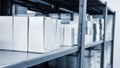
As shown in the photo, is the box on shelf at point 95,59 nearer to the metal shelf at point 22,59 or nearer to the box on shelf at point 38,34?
the metal shelf at point 22,59

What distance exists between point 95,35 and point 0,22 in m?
1.04

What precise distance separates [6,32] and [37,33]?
123 mm

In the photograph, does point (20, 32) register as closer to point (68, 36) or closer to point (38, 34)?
point (38, 34)

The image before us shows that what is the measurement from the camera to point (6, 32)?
26.9 inches

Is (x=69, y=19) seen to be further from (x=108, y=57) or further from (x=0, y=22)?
(x=108, y=57)

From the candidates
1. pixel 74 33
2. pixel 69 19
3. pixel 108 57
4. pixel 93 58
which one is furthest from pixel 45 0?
pixel 108 57

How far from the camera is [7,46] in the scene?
2.27 ft

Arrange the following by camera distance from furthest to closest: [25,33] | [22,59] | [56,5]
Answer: [56,5], [25,33], [22,59]

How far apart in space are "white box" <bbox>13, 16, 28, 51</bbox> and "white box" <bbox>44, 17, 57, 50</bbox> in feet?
0.25

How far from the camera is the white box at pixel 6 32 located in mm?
675

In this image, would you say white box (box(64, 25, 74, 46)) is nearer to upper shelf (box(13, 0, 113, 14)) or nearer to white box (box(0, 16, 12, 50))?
white box (box(0, 16, 12, 50))

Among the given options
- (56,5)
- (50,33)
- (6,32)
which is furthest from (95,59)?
(6,32)

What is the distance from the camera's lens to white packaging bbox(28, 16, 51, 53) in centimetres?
66

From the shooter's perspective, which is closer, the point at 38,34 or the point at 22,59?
the point at 22,59
